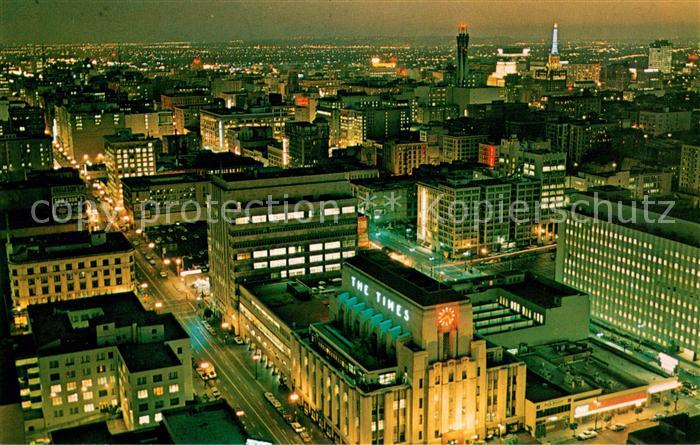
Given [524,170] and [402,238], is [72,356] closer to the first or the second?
[402,238]

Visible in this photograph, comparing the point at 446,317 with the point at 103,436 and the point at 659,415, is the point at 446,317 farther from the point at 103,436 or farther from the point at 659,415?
the point at 103,436

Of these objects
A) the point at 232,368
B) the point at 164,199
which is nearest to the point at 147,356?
the point at 232,368

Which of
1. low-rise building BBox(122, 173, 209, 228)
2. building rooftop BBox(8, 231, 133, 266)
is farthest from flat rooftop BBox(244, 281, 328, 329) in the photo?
low-rise building BBox(122, 173, 209, 228)

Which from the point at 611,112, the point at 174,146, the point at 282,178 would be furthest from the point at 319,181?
the point at 611,112

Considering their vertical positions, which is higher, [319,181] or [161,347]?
[319,181]

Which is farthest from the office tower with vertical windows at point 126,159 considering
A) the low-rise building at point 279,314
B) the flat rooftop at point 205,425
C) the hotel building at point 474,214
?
the flat rooftop at point 205,425

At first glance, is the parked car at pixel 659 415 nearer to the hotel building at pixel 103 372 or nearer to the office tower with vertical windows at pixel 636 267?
the office tower with vertical windows at pixel 636 267
